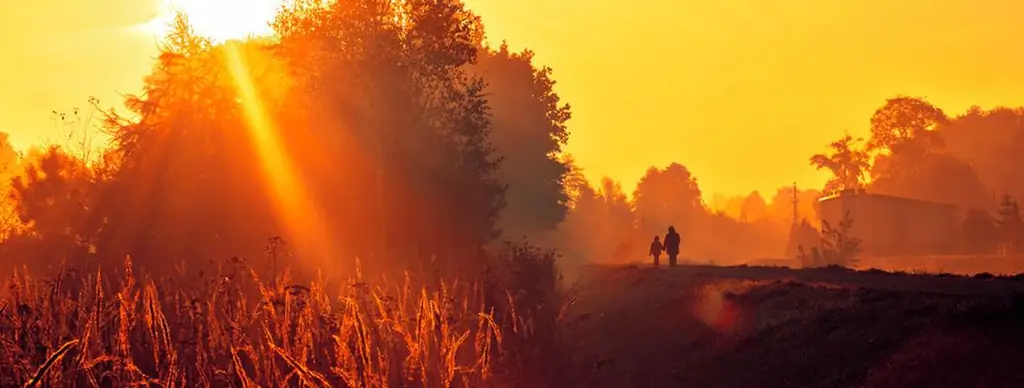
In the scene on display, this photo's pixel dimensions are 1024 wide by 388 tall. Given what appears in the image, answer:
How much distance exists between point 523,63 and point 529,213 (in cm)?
1109

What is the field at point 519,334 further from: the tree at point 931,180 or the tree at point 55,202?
the tree at point 931,180

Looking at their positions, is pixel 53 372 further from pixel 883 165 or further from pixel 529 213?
pixel 883 165

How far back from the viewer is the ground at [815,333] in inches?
511

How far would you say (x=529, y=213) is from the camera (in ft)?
197

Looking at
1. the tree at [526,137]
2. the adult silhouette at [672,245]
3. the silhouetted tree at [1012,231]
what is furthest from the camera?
the silhouetted tree at [1012,231]

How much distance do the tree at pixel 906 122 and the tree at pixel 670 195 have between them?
191ft

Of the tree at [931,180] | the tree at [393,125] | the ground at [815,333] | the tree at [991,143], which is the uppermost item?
the tree at [991,143]

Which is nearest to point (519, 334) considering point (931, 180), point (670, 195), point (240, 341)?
point (240, 341)

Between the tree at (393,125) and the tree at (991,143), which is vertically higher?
the tree at (991,143)

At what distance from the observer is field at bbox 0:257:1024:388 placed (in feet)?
19.2

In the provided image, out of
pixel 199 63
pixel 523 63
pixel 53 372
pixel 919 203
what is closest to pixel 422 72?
pixel 199 63

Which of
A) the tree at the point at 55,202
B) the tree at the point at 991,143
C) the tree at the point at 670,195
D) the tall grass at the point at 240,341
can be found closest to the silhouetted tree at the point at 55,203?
the tree at the point at 55,202

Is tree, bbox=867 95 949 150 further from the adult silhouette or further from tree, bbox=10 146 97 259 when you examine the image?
tree, bbox=10 146 97 259

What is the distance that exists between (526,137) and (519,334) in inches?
1992
